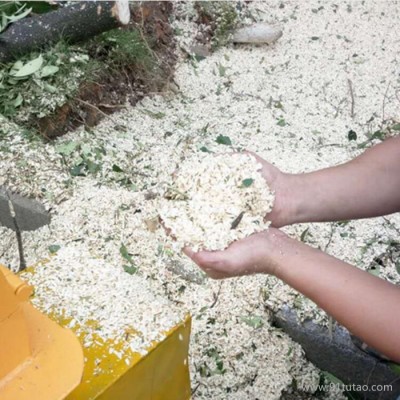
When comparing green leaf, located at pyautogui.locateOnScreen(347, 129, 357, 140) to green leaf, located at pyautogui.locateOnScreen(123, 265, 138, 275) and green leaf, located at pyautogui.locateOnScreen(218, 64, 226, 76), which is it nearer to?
green leaf, located at pyautogui.locateOnScreen(218, 64, 226, 76)

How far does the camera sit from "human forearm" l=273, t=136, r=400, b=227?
160 centimetres

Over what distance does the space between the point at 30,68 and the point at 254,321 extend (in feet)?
4.30

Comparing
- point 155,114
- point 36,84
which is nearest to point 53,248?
point 36,84

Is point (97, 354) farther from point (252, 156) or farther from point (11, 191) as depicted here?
point (11, 191)

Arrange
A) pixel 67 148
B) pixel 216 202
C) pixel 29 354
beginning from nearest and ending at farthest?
pixel 29 354 → pixel 216 202 → pixel 67 148

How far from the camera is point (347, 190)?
1632mm

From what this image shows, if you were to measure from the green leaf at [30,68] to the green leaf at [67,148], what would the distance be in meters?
0.32

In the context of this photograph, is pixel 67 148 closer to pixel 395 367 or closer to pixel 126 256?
pixel 126 256

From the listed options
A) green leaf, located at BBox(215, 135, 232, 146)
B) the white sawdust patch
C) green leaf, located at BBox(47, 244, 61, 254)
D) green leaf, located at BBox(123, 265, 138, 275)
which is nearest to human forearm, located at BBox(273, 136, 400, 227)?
the white sawdust patch

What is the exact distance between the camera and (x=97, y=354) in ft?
4.52

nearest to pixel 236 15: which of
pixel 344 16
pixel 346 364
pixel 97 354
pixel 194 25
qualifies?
pixel 194 25

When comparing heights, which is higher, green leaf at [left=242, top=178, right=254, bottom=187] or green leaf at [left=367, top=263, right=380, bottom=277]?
green leaf at [left=242, top=178, right=254, bottom=187]

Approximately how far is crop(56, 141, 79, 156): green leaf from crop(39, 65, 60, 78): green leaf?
0.30 m

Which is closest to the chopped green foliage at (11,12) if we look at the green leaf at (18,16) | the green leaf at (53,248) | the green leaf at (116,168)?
the green leaf at (18,16)
